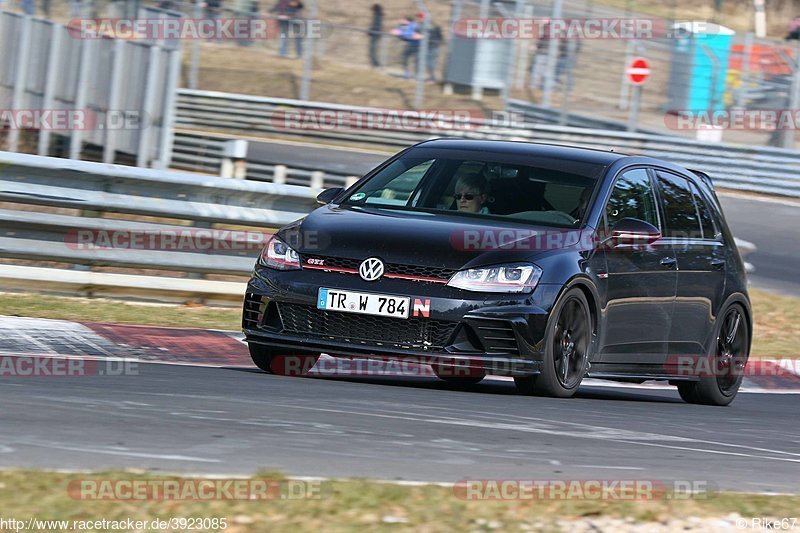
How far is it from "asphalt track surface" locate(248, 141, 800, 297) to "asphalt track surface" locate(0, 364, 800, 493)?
10.2 metres

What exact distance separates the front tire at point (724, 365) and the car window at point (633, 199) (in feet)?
3.67

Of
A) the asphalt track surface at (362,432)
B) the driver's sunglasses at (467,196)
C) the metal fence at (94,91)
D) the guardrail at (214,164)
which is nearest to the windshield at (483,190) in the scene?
the driver's sunglasses at (467,196)

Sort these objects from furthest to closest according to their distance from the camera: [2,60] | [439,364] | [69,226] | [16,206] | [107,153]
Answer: [2,60] → [107,153] → [16,206] → [69,226] → [439,364]

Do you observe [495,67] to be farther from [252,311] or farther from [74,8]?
[252,311]

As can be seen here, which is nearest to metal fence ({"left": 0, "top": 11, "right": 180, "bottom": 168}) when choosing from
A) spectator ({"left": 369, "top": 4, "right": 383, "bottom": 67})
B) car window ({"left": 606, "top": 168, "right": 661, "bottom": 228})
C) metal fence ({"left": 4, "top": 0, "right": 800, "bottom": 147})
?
metal fence ({"left": 4, "top": 0, "right": 800, "bottom": 147})

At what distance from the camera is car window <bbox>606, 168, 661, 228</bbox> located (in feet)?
28.2

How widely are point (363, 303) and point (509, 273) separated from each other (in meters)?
0.76

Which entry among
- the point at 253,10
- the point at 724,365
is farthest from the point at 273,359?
the point at 253,10

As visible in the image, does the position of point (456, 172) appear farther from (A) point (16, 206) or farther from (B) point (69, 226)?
(A) point (16, 206)

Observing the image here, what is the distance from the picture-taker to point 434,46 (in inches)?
1168

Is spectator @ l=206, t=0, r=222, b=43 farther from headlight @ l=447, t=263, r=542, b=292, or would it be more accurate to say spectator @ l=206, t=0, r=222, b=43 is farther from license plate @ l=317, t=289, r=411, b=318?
headlight @ l=447, t=263, r=542, b=292

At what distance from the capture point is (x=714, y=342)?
973cm

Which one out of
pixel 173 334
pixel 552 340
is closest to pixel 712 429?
pixel 552 340

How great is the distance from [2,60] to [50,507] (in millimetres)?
18954
